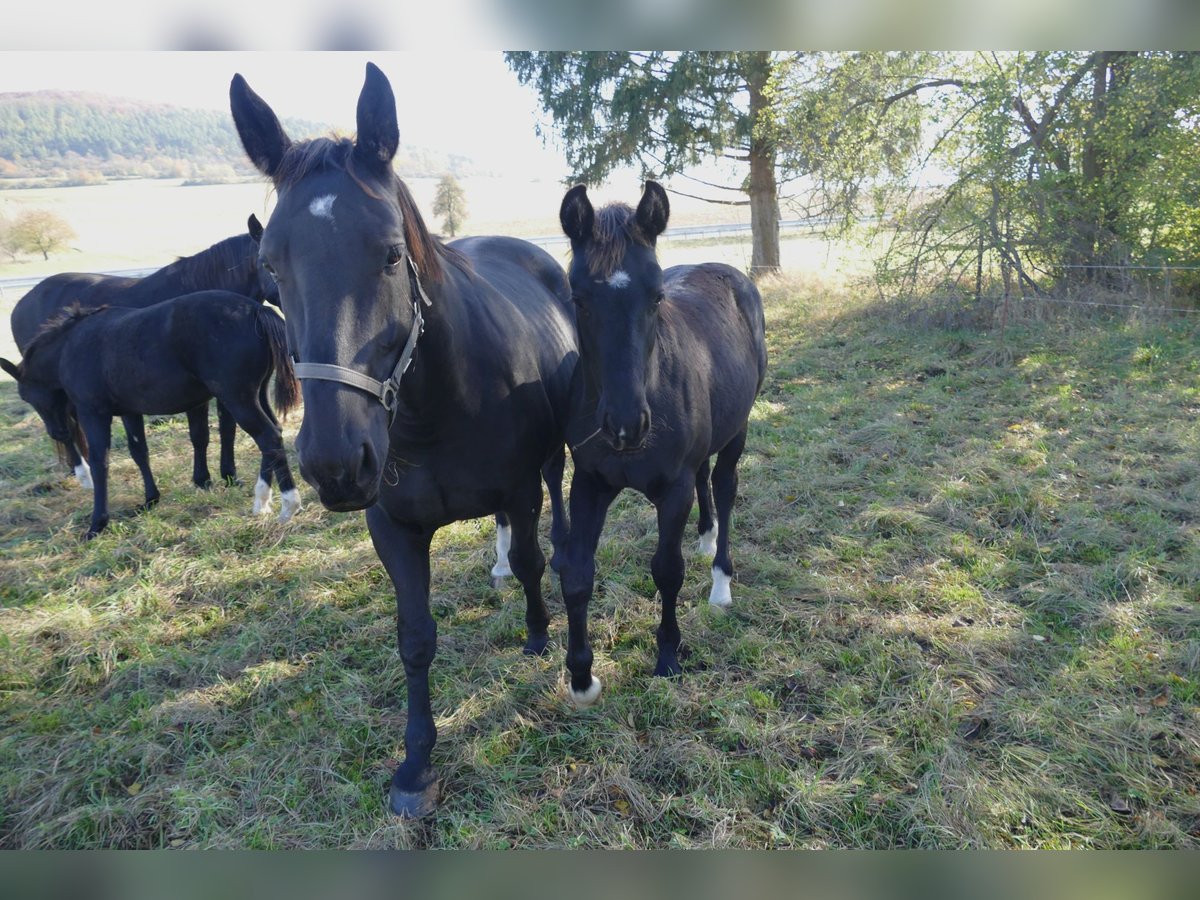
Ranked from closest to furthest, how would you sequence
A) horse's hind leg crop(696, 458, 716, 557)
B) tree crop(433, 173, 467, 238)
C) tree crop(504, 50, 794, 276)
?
horse's hind leg crop(696, 458, 716, 557), tree crop(504, 50, 794, 276), tree crop(433, 173, 467, 238)

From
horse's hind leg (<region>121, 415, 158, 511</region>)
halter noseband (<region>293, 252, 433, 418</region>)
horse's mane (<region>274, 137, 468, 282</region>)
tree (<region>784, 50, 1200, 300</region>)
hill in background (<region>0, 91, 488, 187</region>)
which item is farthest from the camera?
hill in background (<region>0, 91, 488, 187</region>)

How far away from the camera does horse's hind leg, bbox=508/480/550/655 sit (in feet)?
9.84

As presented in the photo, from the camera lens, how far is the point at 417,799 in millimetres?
2629

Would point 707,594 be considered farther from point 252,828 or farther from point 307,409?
point 307,409

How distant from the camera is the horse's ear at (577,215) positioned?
2607 mm

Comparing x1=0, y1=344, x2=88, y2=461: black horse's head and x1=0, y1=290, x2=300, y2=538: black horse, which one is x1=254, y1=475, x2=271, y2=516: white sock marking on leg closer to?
x1=0, y1=290, x2=300, y2=538: black horse

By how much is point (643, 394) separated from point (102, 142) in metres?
40.8

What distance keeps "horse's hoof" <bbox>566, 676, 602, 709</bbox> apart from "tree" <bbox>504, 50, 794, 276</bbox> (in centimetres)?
1209

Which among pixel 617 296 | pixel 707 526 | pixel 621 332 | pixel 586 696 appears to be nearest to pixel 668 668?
pixel 586 696

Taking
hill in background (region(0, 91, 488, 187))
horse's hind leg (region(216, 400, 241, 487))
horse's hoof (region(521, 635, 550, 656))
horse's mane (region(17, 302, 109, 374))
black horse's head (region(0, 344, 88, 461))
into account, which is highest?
hill in background (region(0, 91, 488, 187))

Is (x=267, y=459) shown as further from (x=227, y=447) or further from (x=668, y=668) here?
(x=668, y=668)

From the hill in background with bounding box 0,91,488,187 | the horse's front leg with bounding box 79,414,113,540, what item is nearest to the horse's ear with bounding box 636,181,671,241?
the horse's front leg with bounding box 79,414,113,540

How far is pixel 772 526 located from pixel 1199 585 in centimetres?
236

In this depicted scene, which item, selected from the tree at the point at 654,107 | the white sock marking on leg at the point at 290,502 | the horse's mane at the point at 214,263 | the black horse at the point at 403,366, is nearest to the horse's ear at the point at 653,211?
the black horse at the point at 403,366
